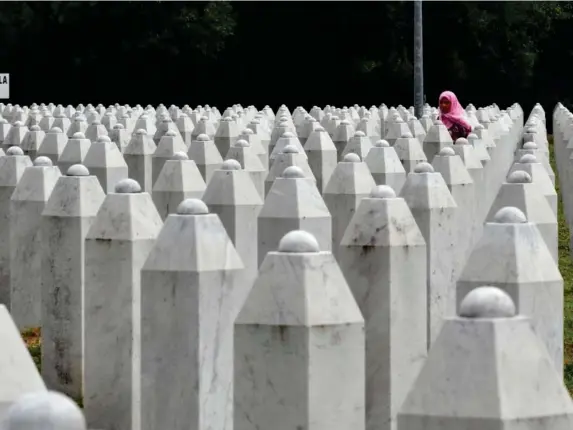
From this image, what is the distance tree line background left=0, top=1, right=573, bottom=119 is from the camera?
57.4m

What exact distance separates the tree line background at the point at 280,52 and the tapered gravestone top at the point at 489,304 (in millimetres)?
51868

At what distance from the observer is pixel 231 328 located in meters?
7.22

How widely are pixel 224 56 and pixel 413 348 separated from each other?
5194 cm

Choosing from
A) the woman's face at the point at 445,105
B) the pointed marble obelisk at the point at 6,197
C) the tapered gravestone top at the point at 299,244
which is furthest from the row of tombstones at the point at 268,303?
the woman's face at the point at 445,105

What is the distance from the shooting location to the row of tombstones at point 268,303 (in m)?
6.09

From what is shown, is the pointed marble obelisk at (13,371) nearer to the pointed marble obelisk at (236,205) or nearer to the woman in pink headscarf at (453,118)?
the pointed marble obelisk at (236,205)

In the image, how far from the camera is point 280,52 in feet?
195

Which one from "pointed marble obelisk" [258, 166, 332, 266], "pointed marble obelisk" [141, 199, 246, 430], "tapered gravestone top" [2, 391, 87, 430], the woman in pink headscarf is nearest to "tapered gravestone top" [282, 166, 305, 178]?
"pointed marble obelisk" [258, 166, 332, 266]

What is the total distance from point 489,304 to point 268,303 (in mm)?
1381

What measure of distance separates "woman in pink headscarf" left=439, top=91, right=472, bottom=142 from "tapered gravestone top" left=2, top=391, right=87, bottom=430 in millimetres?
17541

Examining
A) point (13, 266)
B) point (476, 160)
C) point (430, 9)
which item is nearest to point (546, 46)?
point (430, 9)

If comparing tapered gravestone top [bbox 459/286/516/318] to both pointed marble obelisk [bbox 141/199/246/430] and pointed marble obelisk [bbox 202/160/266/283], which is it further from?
pointed marble obelisk [bbox 202/160/266/283]

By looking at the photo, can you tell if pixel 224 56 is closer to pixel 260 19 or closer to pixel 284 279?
pixel 260 19

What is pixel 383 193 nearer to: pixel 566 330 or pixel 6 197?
pixel 566 330
